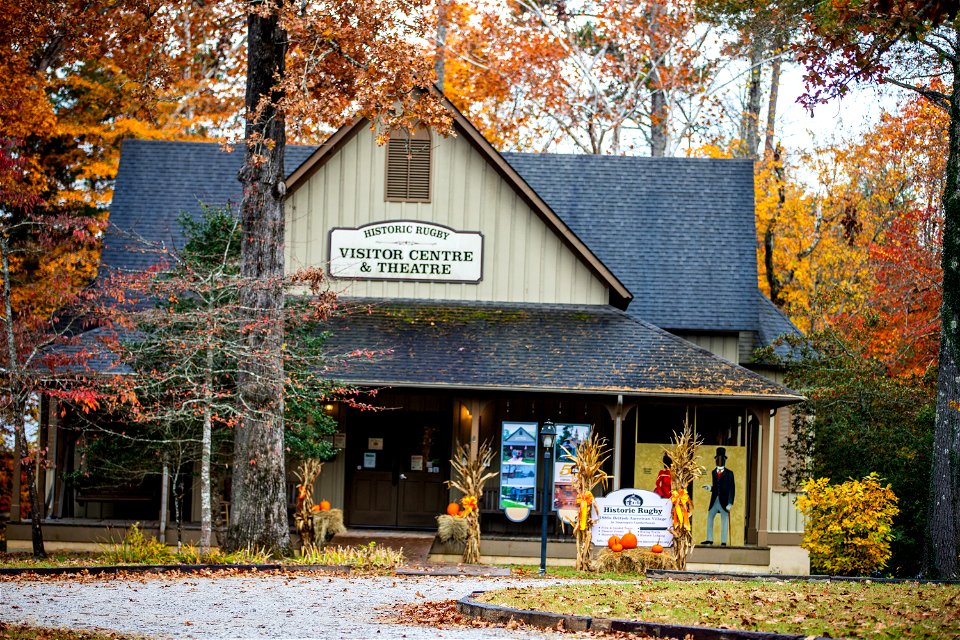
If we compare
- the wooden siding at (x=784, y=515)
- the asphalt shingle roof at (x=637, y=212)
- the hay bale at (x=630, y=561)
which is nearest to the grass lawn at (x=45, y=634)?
the hay bale at (x=630, y=561)

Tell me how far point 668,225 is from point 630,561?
1099 centimetres

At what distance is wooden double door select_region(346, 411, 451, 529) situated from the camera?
2530 cm

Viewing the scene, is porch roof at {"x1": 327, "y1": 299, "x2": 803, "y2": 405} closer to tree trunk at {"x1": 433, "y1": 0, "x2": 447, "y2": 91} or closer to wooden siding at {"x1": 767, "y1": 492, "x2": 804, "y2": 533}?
wooden siding at {"x1": 767, "y1": 492, "x2": 804, "y2": 533}

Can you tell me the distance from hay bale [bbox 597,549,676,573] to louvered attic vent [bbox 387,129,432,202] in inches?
351

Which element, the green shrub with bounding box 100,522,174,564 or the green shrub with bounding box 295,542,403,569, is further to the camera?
the green shrub with bounding box 295,542,403,569

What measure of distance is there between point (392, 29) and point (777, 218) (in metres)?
18.6

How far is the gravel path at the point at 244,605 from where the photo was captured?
11.6m

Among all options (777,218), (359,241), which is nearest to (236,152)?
(359,241)

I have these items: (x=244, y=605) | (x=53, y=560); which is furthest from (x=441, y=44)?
(x=244, y=605)

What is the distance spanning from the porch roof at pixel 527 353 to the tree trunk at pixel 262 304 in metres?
2.30

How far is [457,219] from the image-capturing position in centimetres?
2514

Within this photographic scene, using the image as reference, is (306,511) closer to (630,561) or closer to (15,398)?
(15,398)

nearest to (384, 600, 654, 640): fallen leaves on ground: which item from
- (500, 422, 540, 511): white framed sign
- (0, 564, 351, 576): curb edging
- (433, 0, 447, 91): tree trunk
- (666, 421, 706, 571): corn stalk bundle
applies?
(0, 564, 351, 576): curb edging

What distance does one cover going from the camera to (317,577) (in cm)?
1723
